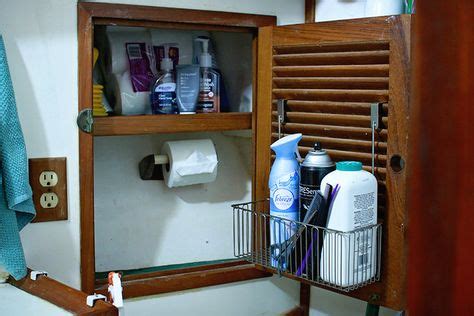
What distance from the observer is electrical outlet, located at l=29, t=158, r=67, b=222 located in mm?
1168

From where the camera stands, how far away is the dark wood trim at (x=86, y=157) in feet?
3.84

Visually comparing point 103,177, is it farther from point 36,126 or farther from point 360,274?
point 360,274

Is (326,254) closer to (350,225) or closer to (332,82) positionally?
(350,225)

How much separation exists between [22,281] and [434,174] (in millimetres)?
1015

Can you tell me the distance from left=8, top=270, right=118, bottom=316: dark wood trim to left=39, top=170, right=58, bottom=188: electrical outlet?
0.19m

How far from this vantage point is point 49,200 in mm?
1180

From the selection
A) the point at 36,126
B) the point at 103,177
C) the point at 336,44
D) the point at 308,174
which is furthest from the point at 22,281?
the point at 336,44

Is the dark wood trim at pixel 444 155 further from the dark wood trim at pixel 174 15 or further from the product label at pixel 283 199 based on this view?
the dark wood trim at pixel 174 15

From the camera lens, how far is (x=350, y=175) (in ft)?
3.31

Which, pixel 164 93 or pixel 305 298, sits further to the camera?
pixel 305 298

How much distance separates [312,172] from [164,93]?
0.46 metres

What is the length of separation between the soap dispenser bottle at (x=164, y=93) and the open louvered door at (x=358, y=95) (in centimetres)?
26

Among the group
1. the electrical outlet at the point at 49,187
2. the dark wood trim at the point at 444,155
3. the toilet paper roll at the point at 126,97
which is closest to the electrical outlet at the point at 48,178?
the electrical outlet at the point at 49,187

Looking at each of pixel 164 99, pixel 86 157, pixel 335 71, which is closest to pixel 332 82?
pixel 335 71
